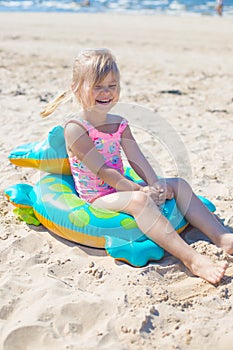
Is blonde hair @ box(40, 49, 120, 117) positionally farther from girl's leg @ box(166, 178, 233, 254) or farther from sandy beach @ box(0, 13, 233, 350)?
sandy beach @ box(0, 13, 233, 350)

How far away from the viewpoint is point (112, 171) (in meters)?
3.29

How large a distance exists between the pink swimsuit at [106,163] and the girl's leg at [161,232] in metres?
0.22

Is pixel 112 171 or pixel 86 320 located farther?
pixel 112 171

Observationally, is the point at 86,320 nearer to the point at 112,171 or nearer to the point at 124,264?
the point at 124,264

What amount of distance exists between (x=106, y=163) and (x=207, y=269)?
3.27 ft

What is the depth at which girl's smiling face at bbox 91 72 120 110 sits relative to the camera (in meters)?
3.23

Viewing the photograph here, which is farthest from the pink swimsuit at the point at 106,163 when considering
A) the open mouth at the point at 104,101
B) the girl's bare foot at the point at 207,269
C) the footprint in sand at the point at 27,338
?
the footprint in sand at the point at 27,338

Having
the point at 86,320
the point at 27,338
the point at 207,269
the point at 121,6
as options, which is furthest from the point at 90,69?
the point at 121,6

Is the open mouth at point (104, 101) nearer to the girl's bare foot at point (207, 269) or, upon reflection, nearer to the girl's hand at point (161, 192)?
the girl's hand at point (161, 192)

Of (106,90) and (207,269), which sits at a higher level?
(106,90)

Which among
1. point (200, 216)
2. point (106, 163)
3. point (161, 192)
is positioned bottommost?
point (200, 216)

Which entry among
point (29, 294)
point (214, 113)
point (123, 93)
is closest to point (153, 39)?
point (123, 93)

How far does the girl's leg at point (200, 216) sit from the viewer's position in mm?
3199

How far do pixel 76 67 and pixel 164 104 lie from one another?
3551 mm
